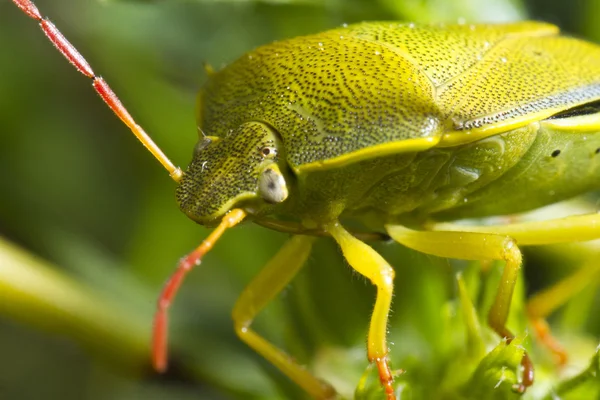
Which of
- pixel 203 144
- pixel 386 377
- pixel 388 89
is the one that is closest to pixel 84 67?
pixel 203 144

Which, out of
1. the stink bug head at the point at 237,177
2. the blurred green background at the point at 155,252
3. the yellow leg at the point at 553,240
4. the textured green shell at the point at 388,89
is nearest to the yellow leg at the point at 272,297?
the blurred green background at the point at 155,252

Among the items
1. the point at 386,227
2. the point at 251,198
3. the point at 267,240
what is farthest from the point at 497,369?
the point at 267,240

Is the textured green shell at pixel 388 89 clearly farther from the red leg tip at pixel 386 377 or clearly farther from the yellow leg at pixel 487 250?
the red leg tip at pixel 386 377

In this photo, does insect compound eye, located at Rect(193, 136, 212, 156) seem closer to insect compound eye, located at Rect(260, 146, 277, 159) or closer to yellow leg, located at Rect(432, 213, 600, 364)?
insect compound eye, located at Rect(260, 146, 277, 159)

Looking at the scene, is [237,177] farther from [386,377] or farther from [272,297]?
[386,377]

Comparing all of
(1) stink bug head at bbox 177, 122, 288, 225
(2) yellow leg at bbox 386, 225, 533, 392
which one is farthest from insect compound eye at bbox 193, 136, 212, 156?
(2) yellow leg at bbox 386, 225, 533, 392

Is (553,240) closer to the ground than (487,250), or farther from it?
closer to the ground
